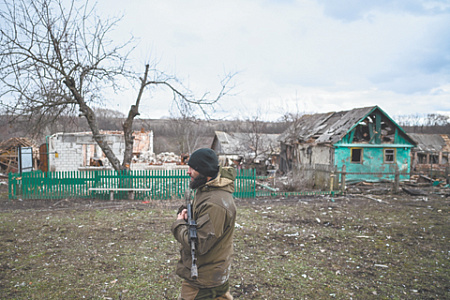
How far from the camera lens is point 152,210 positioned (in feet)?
33.0

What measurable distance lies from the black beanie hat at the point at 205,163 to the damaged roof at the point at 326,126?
16251 mm

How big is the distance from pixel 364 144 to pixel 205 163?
59.5 feet

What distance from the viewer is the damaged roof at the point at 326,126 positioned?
18.0m

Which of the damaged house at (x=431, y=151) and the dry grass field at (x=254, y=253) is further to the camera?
the damaged house at (x=431, y=151)

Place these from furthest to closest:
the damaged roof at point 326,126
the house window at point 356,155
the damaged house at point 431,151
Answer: the damaged house at point 431,151, the house window at point 356,155, the damaged roof at point 326,126

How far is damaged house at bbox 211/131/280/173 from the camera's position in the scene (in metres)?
25.4

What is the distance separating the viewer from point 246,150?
91.9 feet

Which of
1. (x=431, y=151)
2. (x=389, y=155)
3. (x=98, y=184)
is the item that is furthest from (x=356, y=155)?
(x=431, y=151)

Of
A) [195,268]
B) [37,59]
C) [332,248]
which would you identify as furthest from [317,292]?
[37,59]

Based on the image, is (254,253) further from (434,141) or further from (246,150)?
(434,141)

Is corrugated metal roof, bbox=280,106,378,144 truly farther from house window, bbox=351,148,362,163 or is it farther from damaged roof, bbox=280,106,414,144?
house window, bbox=351,148,362,163

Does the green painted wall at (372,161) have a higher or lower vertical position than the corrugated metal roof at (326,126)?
lower

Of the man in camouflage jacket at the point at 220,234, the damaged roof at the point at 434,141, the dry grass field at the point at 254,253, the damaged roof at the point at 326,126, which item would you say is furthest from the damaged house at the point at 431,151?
the man in camouflage jacket at the point at 220,234

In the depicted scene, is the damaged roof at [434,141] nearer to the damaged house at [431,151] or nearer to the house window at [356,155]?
the damaged house at [431,151]
